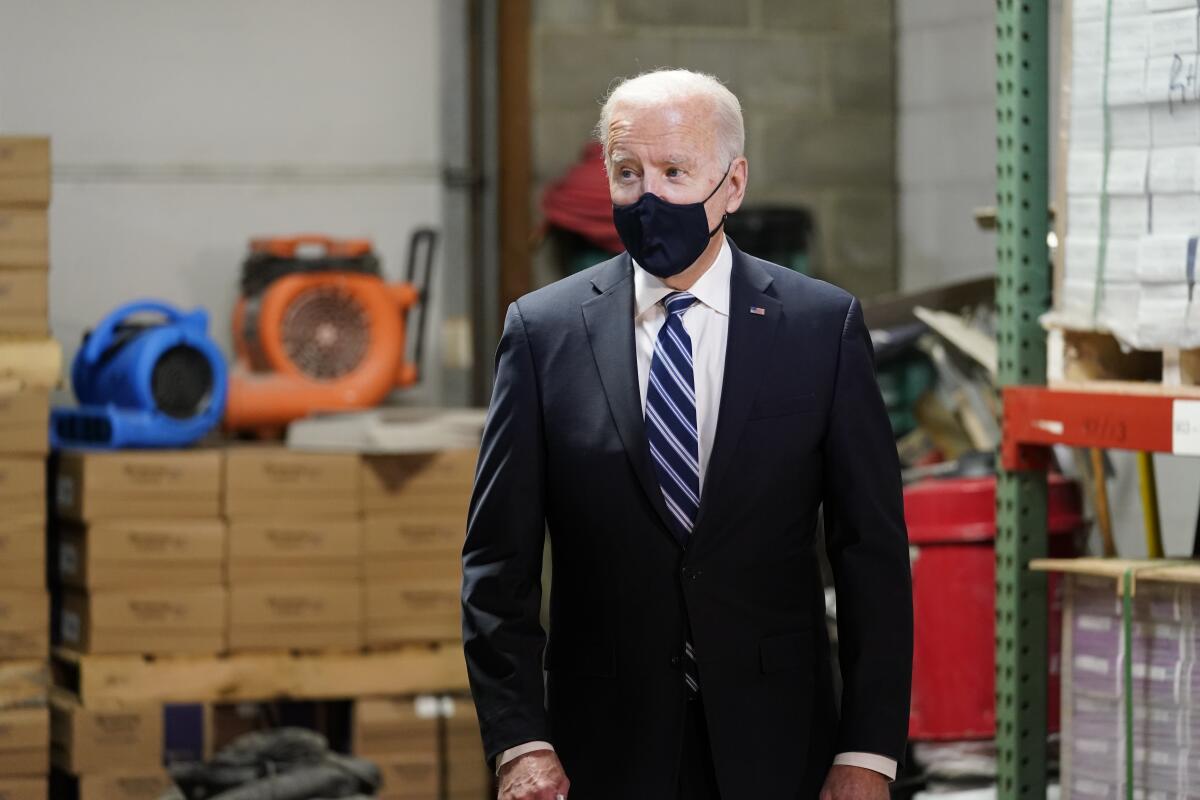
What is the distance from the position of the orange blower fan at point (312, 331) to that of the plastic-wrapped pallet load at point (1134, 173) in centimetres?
281

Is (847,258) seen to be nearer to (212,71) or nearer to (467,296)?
(467,296)

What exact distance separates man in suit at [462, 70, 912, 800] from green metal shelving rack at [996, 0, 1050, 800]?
0.90 meters

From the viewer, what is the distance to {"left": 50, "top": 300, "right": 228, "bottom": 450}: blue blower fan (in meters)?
4.77

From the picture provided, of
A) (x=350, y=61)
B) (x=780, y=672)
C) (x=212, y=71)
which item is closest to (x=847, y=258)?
(x=350, y=61)

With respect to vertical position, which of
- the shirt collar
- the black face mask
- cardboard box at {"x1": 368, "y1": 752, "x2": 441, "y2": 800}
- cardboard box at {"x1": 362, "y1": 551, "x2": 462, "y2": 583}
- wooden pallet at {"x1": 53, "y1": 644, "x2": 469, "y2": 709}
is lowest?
cardboard box at {"x1": 368, "y1": 752, "x2": 441, "y2": 800}

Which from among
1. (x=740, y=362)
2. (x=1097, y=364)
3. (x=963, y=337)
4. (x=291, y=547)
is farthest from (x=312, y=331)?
(x=740, y=362)

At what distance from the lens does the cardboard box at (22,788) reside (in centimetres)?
457

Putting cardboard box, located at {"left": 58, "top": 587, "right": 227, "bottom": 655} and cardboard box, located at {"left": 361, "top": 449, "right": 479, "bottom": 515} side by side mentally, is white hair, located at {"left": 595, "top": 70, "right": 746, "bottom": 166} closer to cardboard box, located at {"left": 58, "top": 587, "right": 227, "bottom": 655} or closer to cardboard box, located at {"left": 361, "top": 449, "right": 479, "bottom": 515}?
cardboard box, located at {"left": 361, "top": 449, "right": 479, "bottom": 515}

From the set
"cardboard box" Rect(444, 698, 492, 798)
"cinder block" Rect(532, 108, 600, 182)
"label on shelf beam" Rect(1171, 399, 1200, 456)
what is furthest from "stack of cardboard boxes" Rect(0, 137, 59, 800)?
"label on shelf beam" Rect(1171, 399, 1200, 456)

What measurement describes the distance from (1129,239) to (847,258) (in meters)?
3.25

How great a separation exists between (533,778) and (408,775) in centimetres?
288

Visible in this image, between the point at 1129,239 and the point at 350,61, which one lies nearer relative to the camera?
the point at 1129,239

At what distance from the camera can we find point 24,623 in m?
4.64

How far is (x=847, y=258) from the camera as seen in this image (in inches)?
235
